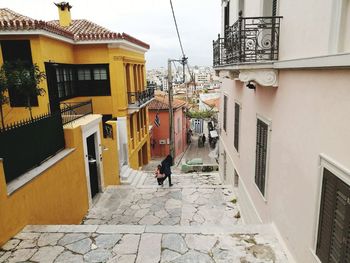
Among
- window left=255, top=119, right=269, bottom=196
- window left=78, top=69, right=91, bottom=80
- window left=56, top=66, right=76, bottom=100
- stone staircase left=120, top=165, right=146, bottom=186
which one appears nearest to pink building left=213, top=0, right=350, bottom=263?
window left=255, top=119, right=269, bottom=196

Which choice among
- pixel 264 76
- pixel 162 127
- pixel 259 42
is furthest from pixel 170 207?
pixel 162 127

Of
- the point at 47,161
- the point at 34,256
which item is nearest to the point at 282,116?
the point at 34,256

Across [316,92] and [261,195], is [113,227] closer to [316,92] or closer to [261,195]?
[261,195]

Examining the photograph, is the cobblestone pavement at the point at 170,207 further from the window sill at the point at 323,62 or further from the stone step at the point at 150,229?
the window sill at the point at 323,62

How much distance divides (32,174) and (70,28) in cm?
1362

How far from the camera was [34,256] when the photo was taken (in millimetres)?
4945

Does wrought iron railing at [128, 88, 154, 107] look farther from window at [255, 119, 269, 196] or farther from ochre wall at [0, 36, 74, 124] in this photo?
window at [255, 119, 269, 196]

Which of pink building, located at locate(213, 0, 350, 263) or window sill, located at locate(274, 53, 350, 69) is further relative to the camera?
pink building, located at locate(213, 0, 350, 263)

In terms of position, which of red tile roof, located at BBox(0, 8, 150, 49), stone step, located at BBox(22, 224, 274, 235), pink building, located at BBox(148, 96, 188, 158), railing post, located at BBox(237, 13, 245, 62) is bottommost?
pink building, located at BBox(148, 96, 188, 158)

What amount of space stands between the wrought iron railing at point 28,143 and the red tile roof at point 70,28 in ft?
20.5

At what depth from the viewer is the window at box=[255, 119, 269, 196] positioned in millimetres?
6527

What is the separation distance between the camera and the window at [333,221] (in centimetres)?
322

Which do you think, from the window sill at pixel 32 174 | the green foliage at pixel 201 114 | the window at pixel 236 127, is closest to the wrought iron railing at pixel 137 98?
the window at pixel 236 127

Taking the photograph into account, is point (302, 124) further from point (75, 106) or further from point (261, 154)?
point (75, 106)
